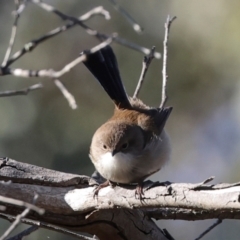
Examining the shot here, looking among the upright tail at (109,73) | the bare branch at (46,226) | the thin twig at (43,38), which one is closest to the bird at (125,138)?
the upright tail at (109,73)

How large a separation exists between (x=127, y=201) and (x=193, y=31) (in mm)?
6229

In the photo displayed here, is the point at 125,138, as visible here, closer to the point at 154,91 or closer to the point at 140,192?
the point at 140,192

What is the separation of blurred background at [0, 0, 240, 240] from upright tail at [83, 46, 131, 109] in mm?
3246

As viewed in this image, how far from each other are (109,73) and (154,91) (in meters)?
3.90

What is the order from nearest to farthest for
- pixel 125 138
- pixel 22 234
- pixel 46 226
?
1. pixel 46 226
2. pixel 22 234
3. pixel 125 138

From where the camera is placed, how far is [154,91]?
8086 mm

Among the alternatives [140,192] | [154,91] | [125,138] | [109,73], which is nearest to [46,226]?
[140,192]

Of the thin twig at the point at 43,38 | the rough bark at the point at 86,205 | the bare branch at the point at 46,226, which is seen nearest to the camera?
the thin twig at the point at 43,38

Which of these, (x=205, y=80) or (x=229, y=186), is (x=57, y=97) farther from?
(x=229, y=186)

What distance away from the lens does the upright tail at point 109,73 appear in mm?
4195

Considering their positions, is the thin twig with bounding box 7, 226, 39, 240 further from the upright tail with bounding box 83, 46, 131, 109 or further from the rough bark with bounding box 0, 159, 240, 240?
the upright tail with bounding box 83, 46, 131, 109

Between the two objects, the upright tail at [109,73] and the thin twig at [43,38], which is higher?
the upright tail at [109,73]

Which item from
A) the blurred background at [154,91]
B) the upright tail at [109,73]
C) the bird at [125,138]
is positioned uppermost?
the blurred background at [154,91]

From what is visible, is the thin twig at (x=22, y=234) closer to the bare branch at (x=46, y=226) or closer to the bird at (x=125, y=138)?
the bare branch at (x=46, y=226)
